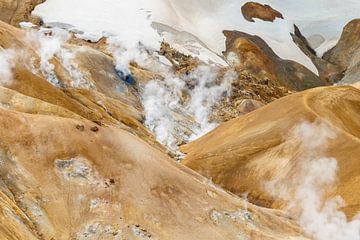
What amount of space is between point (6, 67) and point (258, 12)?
82314 millimetres

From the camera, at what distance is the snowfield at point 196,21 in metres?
98.1

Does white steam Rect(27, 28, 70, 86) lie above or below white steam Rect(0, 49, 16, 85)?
below

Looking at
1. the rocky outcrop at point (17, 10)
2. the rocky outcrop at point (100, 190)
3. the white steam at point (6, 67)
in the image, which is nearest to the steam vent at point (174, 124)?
the rocky outcrop at point (100, 190)

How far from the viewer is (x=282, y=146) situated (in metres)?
62.2

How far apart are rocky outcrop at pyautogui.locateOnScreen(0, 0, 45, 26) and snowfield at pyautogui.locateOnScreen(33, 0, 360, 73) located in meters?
1.44

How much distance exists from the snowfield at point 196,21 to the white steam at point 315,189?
3817 cm

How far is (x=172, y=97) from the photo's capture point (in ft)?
285

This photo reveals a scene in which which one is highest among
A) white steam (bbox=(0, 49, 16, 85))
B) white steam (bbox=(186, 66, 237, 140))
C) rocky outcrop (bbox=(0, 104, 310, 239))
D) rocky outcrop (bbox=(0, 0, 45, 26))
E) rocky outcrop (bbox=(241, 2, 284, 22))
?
rocky outcrop (bbox=(241, 2, 284, 22))

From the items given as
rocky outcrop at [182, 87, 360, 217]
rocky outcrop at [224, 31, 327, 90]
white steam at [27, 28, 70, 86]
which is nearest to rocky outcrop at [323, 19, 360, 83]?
rocky outcrop at [224, 31, 327, 90]

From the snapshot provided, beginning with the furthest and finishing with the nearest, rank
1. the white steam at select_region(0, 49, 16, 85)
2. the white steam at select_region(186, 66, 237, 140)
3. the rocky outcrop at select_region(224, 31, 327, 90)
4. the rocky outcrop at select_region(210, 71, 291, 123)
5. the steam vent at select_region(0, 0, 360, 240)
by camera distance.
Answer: the rocky outcrop at select_region(224, 31, 327, 90) → the rocky outcrop at select_region(210, 71, 291, 123) → the white steam at select_region(186, 66, 237, 140) → the white steam at select_region(0, 49, 16, 85) → the steam vent at select_region(0, 0, 360, 240)

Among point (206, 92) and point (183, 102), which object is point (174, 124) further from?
point (206, 92)

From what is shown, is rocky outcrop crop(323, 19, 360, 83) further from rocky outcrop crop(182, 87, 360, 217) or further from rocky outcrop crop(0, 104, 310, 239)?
rocky outcrop crop(0, 104, 310, 239)

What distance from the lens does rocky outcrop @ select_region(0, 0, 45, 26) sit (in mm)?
99875

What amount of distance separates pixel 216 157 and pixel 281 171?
717 cm
